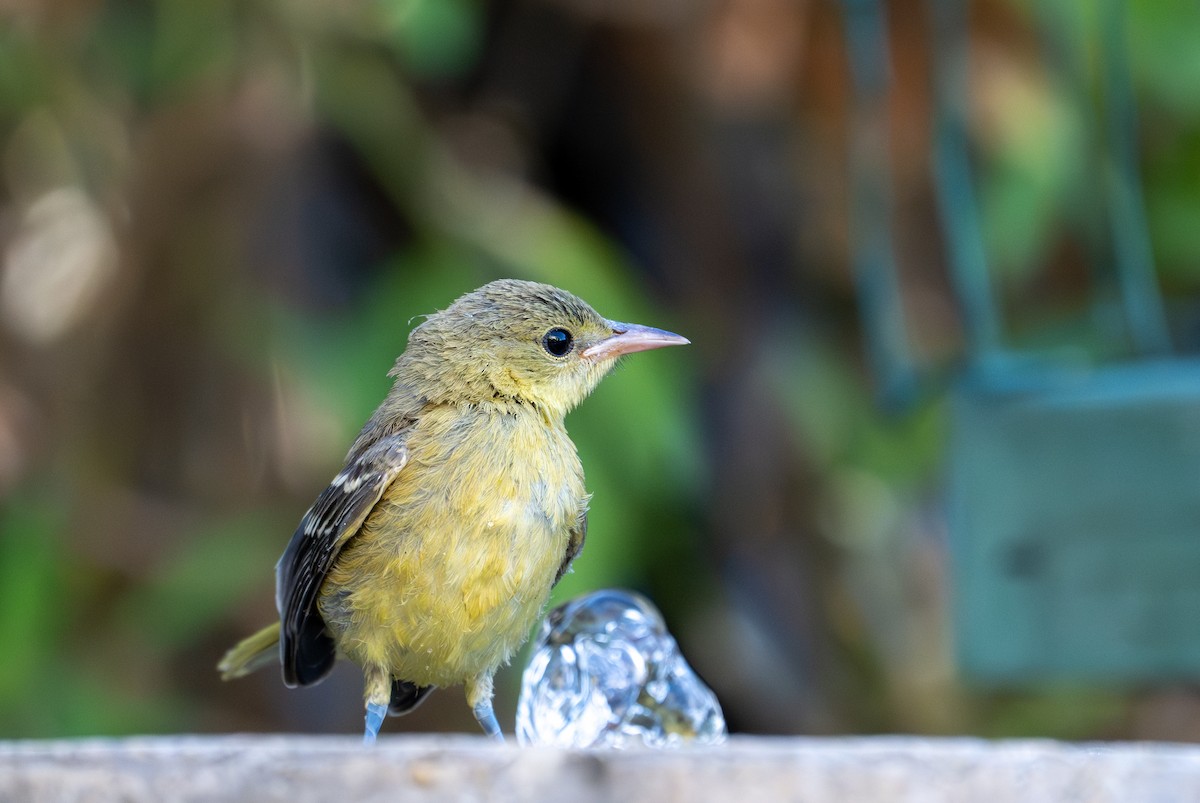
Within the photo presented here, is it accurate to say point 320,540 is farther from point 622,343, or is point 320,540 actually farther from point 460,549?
point 622,343

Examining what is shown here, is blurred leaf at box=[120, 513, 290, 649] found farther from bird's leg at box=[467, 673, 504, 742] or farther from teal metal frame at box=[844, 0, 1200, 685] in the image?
teal metal frame at box=[844, 0, 1200, 685]

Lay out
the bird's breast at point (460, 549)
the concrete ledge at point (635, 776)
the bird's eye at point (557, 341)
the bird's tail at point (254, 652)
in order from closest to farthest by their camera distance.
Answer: the concrete ledge at point (635, 776) < the bird's breast at point (460, 549) < the bird's eye at point (557, 341) < the bird's tail at point (254, 652)

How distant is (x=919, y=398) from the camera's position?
5.23m

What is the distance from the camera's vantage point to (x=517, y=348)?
3.35 metres

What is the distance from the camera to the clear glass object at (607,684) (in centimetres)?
308

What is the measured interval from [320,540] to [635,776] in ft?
6.09

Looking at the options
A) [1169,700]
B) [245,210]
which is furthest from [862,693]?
[245,210]

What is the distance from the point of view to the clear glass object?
3078 millimetres

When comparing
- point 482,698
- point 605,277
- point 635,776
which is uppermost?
point 605,277

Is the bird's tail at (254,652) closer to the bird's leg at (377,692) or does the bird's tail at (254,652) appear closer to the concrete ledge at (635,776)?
the bird's leg at (377,692)

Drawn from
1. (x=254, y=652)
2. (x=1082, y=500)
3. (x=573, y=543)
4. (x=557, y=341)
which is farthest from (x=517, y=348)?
(x=1082, y=500)

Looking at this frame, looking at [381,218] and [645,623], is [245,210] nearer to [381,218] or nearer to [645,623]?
[381,218]

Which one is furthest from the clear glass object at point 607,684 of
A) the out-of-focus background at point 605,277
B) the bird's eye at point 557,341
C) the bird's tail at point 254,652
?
the out-of-focus background at point 605,277

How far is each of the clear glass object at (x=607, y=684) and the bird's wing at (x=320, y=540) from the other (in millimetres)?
471
